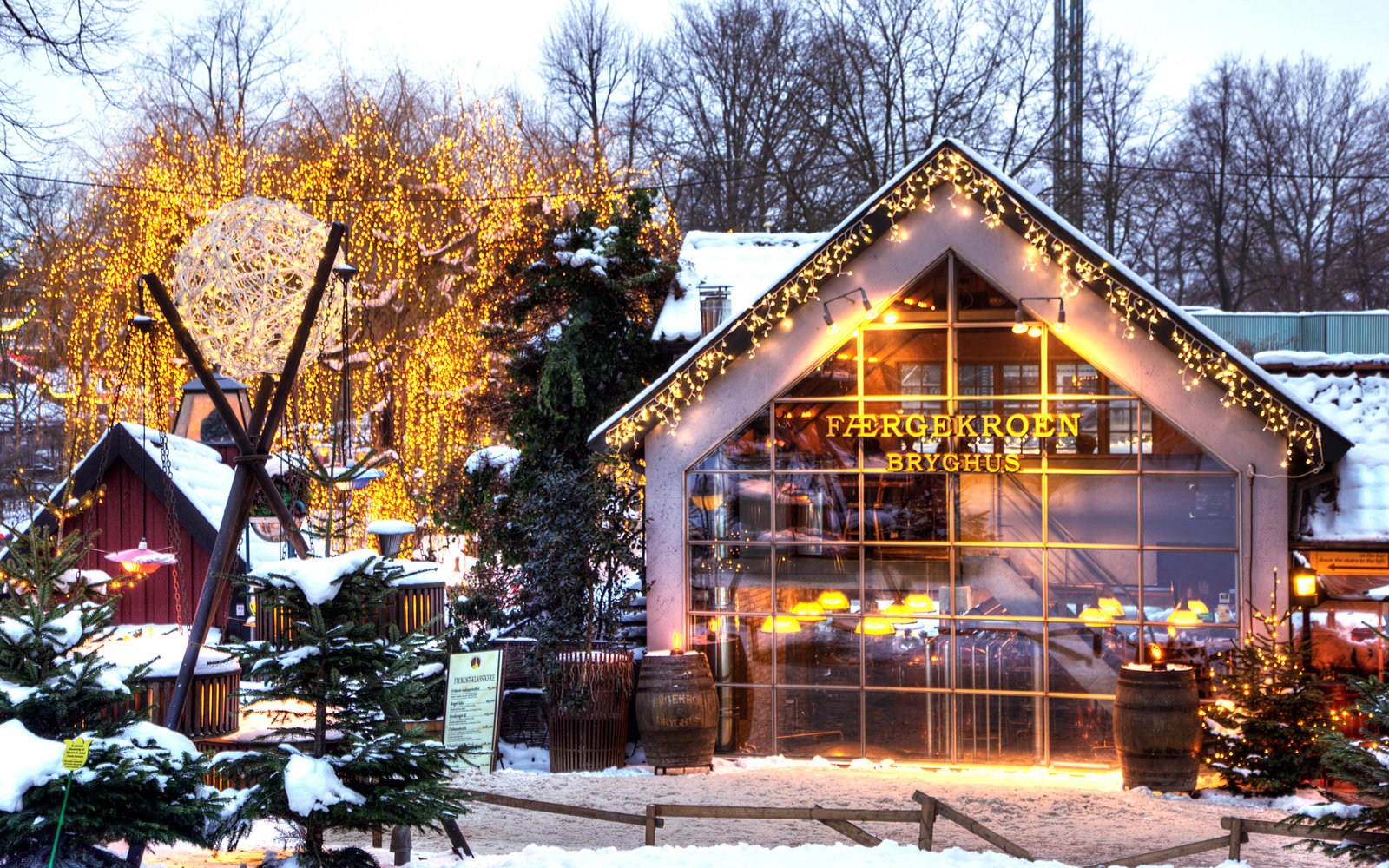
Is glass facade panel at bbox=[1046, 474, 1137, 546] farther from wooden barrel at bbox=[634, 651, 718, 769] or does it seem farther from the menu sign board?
the menu sign board

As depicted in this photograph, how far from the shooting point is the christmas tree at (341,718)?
18.4ft

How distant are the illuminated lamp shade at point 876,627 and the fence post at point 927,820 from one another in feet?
13.9

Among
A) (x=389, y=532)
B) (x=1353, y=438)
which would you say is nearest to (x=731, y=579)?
(x=389, y=532)

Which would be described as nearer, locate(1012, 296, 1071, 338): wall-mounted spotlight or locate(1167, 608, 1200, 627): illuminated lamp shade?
locate(1167, 608, 1200, 627): illuminated lamp shade

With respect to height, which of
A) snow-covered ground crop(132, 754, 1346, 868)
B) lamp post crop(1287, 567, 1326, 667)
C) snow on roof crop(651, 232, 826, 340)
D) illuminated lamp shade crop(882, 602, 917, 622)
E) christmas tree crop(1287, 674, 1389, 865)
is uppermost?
snow on roof crop(651, 232, 826, 340)

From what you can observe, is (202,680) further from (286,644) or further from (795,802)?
(795,802)

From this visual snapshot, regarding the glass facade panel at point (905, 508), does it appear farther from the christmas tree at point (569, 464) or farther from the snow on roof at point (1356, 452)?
the snow on roof at point (1356, 452)

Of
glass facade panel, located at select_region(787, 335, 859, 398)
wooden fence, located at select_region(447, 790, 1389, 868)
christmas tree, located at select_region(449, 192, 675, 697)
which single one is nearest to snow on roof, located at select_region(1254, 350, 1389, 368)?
glass facade panel, located at select_region(787, 335, 859, 398)

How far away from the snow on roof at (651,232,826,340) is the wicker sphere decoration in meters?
7.29

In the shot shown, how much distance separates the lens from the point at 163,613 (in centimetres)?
1591

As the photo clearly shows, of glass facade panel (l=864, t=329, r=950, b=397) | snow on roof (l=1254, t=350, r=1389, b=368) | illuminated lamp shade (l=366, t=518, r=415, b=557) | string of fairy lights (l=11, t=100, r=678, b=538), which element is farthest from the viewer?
string of fairy lights (l=11, t=100, r=678, b=538)

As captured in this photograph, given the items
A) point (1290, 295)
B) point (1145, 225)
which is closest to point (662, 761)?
point (1145, 225)

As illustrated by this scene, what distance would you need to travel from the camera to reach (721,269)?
17.0 m

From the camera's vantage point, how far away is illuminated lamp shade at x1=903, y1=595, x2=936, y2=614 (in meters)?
11.3
